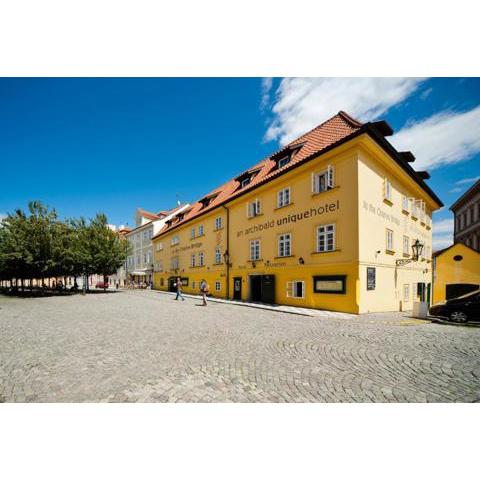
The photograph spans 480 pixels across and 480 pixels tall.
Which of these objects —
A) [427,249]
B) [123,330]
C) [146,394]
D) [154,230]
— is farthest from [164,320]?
[154,230]

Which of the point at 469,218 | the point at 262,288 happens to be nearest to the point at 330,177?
the point at 262,288

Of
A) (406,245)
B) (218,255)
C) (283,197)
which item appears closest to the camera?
(406,245)

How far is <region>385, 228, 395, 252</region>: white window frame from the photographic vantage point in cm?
1456

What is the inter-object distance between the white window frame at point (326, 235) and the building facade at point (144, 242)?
29.3 m

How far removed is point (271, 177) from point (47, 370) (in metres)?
15.0

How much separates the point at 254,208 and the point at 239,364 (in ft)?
49.7

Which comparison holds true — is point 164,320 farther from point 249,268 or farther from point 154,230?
point 154,230

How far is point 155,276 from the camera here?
3803 centimetres

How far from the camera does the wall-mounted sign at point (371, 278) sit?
12898mm

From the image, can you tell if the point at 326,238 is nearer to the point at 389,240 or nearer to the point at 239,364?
the point at 389,240

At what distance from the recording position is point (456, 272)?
2020 centimetres

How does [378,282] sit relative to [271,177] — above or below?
below

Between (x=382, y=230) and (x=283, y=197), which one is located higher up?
(x=283, y=197)

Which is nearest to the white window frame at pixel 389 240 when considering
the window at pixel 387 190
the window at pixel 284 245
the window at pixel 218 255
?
the window at pixel 387 190
